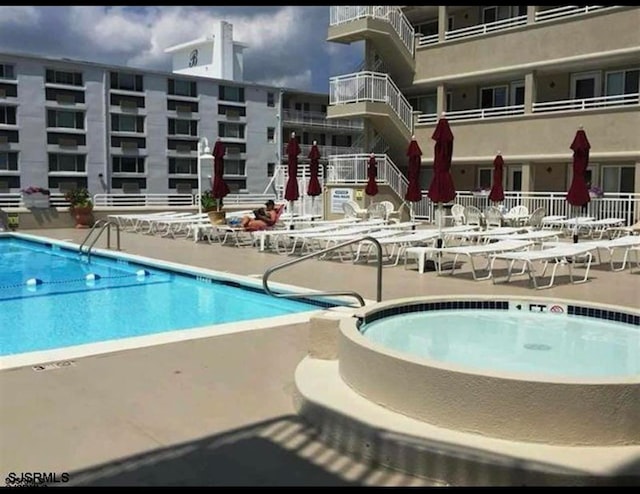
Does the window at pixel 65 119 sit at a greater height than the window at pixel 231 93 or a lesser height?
lesser

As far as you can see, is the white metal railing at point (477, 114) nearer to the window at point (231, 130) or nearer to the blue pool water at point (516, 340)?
the blue pool water at point (516, 340)

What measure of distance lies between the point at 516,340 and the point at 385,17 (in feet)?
70.8

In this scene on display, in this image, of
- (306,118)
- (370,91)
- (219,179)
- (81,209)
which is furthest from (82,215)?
(306,118)

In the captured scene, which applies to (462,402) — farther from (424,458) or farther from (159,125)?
(159,125)

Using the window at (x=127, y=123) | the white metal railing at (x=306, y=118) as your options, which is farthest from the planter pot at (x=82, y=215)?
the white metal railing at (x=306, y=118)

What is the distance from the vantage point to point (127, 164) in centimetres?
5616

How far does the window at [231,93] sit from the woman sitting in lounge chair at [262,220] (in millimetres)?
46506

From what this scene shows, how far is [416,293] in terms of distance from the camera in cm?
955

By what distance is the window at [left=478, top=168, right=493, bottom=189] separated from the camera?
81.7 feet

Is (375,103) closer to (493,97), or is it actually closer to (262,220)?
(493,97)

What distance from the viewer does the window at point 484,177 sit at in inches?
981

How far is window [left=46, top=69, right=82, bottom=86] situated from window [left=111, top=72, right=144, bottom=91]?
2.89m

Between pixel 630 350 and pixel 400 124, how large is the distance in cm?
2088

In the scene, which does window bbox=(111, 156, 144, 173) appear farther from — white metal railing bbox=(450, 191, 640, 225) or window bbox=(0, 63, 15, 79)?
white metal railing bbox=(450, 191, 640, 225)
